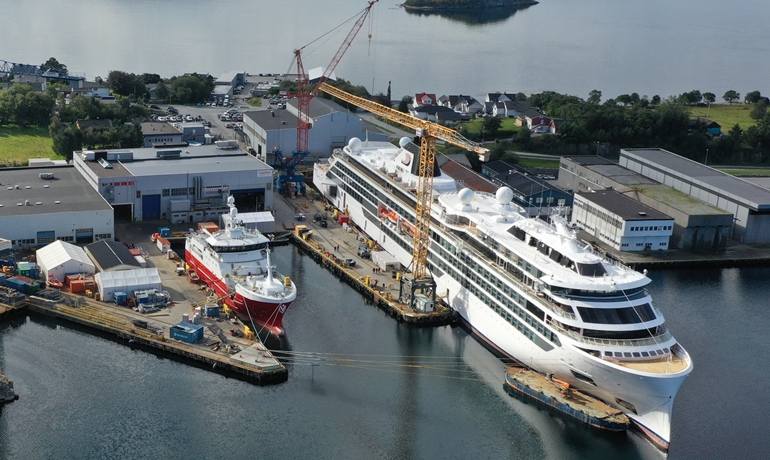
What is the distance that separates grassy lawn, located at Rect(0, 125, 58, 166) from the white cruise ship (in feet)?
90.4

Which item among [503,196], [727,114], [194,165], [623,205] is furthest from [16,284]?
[727,114]

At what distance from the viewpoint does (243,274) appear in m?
35.4

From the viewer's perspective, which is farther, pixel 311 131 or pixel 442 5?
pixel 442 5

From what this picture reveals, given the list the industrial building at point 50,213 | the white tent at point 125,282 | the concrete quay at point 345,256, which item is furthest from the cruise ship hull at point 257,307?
the industrial building at point 50,213

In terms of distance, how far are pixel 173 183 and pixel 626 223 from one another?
23.5 m

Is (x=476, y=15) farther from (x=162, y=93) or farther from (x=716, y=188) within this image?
(x=716, y=188)

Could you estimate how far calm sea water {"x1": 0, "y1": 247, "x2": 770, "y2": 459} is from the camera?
26.6m

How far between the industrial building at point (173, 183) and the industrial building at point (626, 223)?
1761cm

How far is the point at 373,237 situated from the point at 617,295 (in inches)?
655

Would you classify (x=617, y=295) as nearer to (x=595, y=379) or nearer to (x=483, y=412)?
(x=595, y=379)

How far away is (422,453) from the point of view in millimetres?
26828

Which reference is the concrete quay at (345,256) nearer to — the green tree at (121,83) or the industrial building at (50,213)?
the industrial building at (50,213)

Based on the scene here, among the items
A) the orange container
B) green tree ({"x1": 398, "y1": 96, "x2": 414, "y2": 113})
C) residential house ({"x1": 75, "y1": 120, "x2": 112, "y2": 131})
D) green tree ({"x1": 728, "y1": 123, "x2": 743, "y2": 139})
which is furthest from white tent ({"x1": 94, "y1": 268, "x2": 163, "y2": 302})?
green tree ({"x1": 728, "y1": 123, "x2": 743, "y2": 139})

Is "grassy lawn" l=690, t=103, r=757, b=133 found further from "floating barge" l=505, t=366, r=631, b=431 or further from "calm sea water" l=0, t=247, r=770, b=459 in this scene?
"floating barge" l=505, t=366, r=631, b=431
